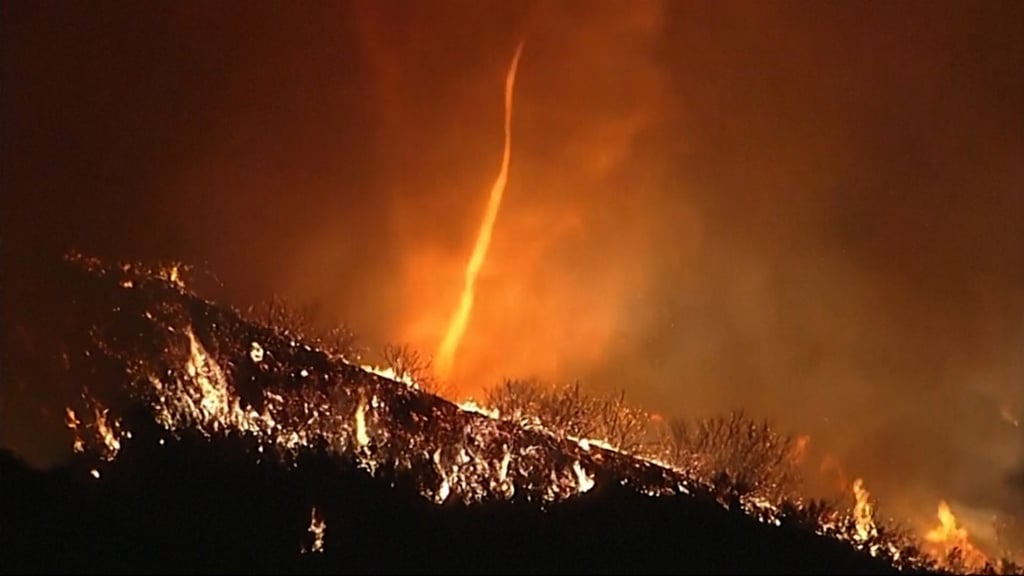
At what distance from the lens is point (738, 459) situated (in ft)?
38.3

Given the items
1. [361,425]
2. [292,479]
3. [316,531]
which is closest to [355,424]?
[361,425]

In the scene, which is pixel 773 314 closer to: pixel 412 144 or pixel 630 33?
pixel 630 33

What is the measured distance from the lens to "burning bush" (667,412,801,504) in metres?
11.4

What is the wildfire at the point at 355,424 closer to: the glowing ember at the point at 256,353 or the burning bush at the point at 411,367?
the glowing ember at the point at 256,353

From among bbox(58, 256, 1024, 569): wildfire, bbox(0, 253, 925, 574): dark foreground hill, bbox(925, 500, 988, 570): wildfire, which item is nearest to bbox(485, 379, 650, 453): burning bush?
bbox(58, 256, 1024, 569): wildfire

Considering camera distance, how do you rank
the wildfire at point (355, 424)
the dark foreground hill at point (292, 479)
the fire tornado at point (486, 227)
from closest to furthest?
the dark foreground hill at point (292, 479), the wildfire at point (355, 424), the fire tornado at point (486, 227)

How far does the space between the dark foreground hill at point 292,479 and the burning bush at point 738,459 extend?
1.40ft

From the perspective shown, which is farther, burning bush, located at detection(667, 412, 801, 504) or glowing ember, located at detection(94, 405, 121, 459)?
burning bush, located at detection(667, 412, 801, 504)

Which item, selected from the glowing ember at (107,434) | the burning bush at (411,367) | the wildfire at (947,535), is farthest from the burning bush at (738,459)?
the glowing ember at (107,434)

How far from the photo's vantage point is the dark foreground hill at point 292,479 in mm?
9742

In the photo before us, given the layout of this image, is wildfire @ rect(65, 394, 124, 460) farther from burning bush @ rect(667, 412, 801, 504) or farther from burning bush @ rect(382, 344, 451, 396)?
Answer: burning bush @ rect(667, 412, 801, 504)

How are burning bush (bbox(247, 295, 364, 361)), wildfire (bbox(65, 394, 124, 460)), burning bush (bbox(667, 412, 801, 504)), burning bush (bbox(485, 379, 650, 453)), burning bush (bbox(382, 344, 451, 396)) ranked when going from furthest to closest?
1. burning bush (bbox(382, 344, 451, 396))
2. burning bush (bbox(247, 295, 364, 361))
3. burning bush (bbox(485, 379, 650, 453))
4. burning bush (bbox(667, 412, 801, 504))
5. wildfire (bbox(65, 394, 124, 460))

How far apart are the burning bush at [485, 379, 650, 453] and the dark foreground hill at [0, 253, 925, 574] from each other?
292 mm

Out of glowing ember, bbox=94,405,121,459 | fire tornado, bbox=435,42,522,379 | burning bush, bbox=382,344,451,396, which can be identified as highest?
fire tornado, bbox=435,42,522,379
